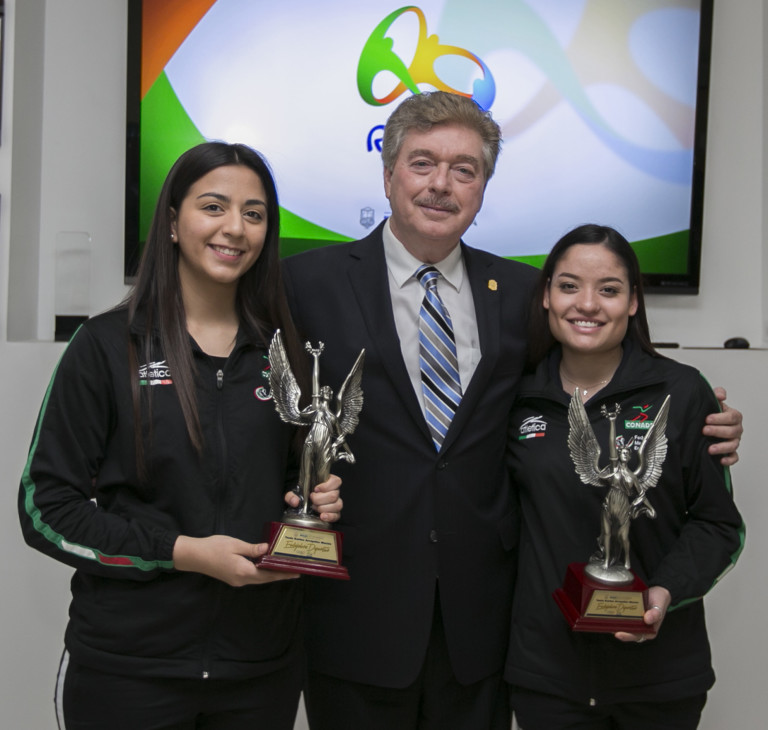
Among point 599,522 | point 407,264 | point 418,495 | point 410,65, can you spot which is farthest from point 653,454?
point 410,65

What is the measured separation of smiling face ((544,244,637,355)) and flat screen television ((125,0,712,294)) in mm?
1380

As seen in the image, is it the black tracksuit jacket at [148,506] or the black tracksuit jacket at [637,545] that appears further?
the black tracksuit jacket at [637,545]

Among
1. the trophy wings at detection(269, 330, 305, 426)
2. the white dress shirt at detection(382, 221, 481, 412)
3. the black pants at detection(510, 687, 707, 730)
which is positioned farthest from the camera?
the white dress shirt at detection(382, 221, 481, 412)

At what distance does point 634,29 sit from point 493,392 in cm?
208

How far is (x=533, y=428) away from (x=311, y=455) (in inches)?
21.8

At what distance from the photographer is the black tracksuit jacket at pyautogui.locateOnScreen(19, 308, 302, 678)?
1506 mm

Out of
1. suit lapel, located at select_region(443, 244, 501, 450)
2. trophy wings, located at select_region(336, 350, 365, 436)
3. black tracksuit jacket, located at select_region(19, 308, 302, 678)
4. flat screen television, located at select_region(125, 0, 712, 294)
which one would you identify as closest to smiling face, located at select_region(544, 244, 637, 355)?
suit lapel, located at select_region(443, 244, 501, 450)

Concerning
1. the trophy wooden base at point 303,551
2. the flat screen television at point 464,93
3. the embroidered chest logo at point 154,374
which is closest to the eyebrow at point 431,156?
the embroidered chest logo at point 154,374

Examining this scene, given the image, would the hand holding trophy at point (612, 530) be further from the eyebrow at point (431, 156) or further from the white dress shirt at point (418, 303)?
the eyebrow at point (431, 156)

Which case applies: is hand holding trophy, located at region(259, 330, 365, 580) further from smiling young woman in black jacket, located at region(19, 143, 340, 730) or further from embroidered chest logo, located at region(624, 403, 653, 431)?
embroidered chest logo, located at region(624, 403, 653, 431)

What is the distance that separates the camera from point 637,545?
69.8 inches

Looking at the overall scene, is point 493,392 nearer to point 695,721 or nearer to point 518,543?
point 518,543

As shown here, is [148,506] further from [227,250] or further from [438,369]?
[438,369]

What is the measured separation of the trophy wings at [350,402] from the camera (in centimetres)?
172
